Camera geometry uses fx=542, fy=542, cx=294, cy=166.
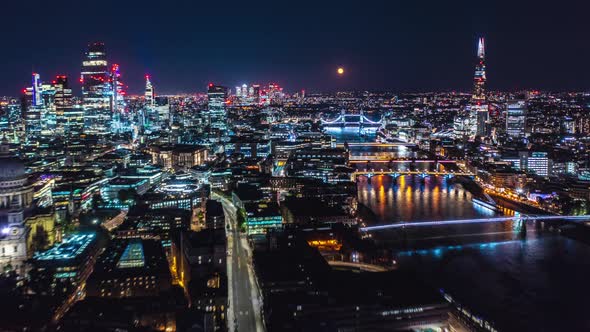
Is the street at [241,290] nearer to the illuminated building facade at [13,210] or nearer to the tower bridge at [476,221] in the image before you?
the tower bridge at [476,221]

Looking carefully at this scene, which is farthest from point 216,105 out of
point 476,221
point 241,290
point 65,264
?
point 241,290

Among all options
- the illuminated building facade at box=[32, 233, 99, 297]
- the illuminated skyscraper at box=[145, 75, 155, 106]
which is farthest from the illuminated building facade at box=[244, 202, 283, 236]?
the illuminated skyscraper at box=[145, 75, 155, 106]

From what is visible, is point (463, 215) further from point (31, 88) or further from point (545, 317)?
point (31, 88)

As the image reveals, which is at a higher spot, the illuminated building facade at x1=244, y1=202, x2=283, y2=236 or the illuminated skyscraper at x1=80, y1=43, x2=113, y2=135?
the illuminated skyscraper at x1=80, y1=43, x2=113, y2=135

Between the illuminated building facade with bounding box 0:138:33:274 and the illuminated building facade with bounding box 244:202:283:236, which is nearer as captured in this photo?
the illuminated building facade with bounding box 0:138:33:274

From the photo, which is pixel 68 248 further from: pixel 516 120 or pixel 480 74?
pixel 480 74

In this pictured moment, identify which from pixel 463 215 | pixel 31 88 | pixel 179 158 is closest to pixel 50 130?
pixel 31 88

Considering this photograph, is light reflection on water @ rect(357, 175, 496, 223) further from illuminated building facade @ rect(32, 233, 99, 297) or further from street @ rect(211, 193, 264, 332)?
illuminated building facade @ rect(32, 233, 99, 297)

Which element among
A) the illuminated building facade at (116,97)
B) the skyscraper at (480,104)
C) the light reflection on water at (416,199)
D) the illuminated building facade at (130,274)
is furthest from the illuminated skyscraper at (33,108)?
the skyscraper at (480,104)
